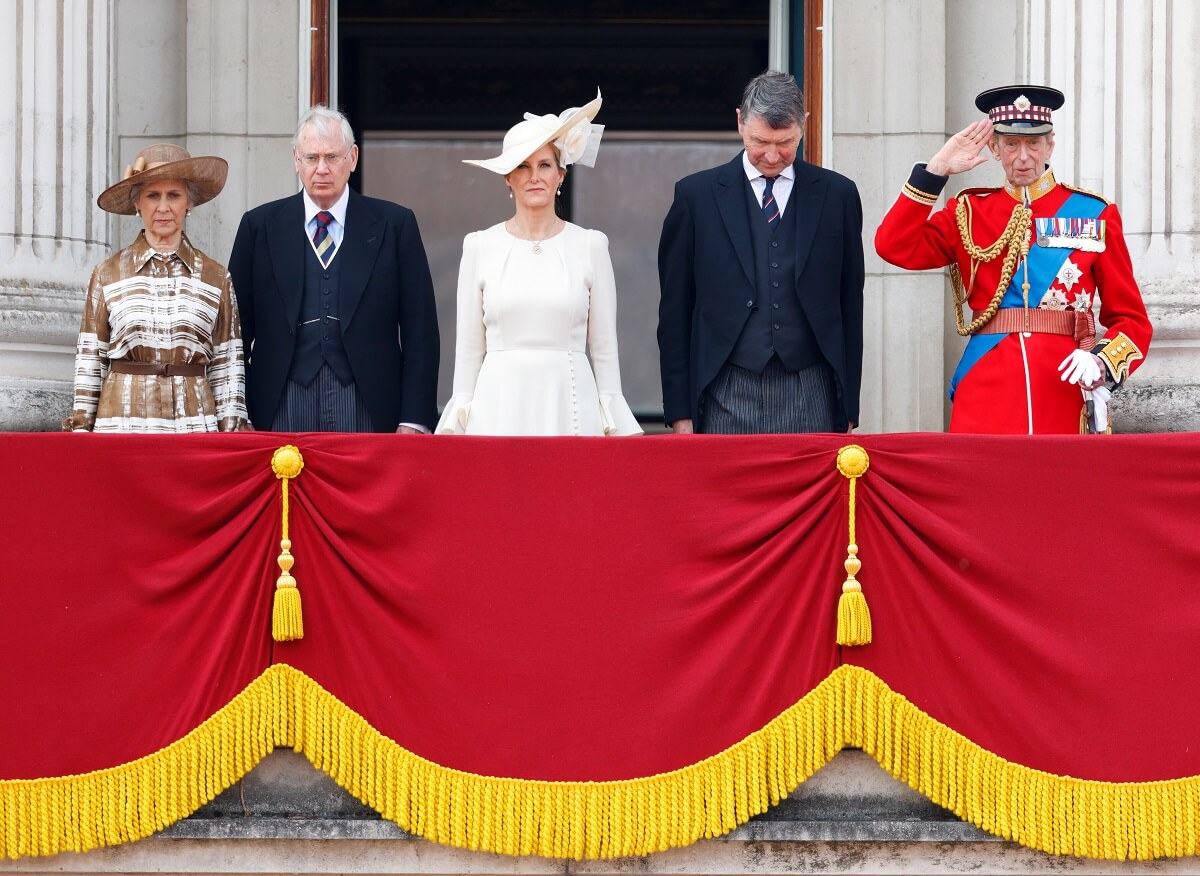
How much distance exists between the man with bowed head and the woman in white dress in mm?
244

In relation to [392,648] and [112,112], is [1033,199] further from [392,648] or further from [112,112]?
[112,112]

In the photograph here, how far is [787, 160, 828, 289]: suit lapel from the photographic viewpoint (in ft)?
Answer: 19.7

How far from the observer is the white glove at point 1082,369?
5668 mm

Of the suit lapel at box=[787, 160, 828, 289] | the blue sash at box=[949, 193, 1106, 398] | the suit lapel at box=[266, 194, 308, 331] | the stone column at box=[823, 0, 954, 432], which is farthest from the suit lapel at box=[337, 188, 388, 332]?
the stone column at box=[823, 0, 954, 432]

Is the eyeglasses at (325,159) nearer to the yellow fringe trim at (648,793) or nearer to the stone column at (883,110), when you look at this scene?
the yellow fringe trim at (648,793)

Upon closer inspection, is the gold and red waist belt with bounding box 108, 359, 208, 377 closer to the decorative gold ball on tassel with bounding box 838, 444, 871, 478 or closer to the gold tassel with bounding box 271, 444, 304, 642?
the gold tassel with bounding box 271, 444, 304, 642

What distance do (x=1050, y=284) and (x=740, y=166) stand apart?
105cm

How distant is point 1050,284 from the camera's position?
19.2 ft

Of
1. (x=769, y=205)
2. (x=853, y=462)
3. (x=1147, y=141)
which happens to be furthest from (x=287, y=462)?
(x=1147, y=141)

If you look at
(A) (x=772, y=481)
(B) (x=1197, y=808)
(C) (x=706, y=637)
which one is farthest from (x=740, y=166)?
(B) (x=1197, y=808)

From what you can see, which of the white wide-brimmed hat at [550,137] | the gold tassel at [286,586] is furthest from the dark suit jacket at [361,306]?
the gold tassel at [286,586]

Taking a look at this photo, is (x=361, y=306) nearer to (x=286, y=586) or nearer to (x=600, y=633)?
(x=286, y=586)

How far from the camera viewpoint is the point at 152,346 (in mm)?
5895

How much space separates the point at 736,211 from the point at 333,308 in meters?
1.35
